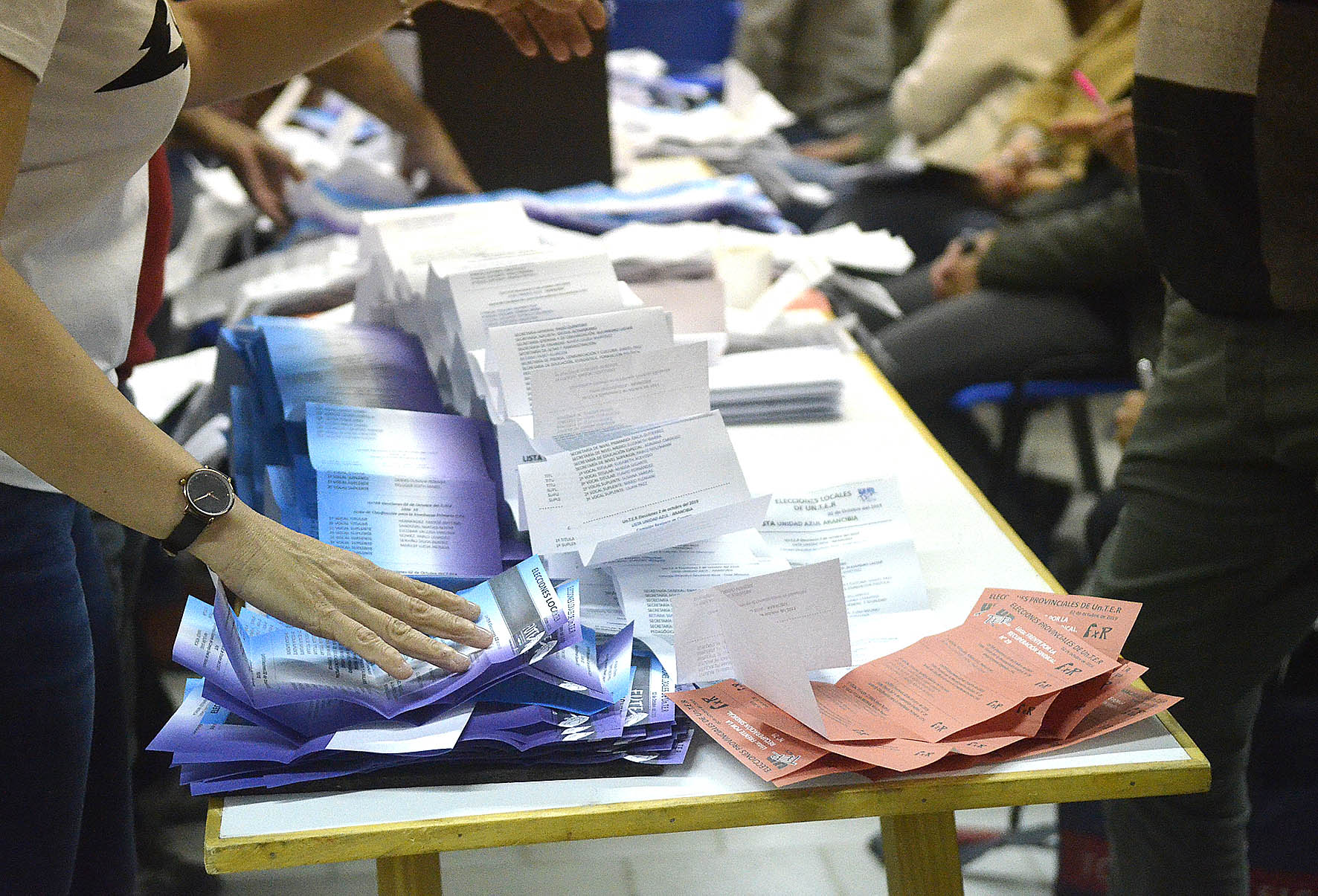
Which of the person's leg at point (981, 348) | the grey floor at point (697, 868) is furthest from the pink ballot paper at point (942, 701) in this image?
the person's leg at point (981, 348)

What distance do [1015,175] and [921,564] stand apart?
6.11 ft

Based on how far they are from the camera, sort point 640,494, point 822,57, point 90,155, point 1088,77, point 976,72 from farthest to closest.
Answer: point 822,57, point 976,72, point 1088,77, point 640,494, point 90,155

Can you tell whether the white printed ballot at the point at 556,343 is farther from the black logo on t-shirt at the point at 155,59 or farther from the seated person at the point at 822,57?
the seated person at the point at 822,57

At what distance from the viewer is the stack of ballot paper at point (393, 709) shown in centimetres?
78

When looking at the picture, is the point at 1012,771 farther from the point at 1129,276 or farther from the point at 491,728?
the point at 1129,276

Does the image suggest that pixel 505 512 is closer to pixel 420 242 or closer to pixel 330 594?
pixel 330 594

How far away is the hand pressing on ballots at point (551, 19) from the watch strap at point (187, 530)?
740mm

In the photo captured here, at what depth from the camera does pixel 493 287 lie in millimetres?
1171

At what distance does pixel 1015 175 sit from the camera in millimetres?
2730

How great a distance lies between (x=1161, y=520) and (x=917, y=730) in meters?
0.52

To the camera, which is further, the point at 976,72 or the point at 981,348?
the point at 976,72

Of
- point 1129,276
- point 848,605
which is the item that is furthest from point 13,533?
point 1129,276

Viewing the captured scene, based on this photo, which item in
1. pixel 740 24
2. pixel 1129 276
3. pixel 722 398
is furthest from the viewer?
pixel 740 24

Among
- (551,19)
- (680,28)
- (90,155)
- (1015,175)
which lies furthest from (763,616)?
(680,28)
